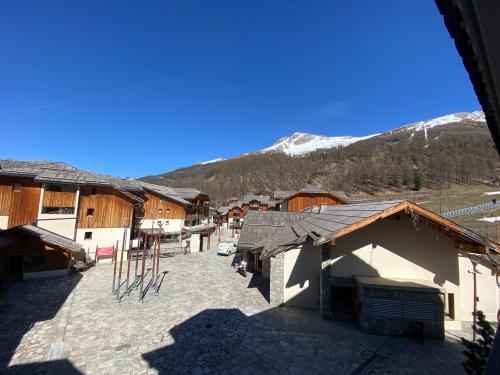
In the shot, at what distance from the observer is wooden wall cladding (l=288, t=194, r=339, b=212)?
46.2m

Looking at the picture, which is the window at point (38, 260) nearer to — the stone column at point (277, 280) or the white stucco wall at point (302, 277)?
the stone column at point (277, 280)

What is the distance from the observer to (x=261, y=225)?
22.1 meters

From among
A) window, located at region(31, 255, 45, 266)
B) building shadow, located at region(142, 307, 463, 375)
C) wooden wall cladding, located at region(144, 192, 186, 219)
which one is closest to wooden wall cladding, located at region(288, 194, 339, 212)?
wooden wall cladding, located at region(144, 192, 186, 219)

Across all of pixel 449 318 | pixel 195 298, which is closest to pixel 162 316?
pixel 195 298

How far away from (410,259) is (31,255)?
25909mm

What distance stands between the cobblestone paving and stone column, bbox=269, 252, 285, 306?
73 cm

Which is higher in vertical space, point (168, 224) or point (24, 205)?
point (24, 205)

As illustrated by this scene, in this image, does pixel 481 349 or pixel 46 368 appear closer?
pixel 481 349

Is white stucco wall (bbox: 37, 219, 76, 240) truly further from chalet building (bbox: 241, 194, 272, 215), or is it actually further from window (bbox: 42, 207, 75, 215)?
chalet building (bbox: 241, 194, 272, 215)

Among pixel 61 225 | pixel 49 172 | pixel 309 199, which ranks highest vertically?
pixel 49 172

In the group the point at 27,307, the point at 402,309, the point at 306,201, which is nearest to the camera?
the point at 402,309

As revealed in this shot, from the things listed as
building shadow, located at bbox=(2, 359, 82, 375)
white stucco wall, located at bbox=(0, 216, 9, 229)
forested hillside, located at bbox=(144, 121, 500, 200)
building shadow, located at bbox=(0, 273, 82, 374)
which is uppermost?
forested hillside, located at bbox=(144, 121, 500, 200)

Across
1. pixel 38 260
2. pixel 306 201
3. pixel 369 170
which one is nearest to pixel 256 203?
pixel 306 201

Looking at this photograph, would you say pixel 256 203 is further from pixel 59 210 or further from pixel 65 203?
pixel 59 210
